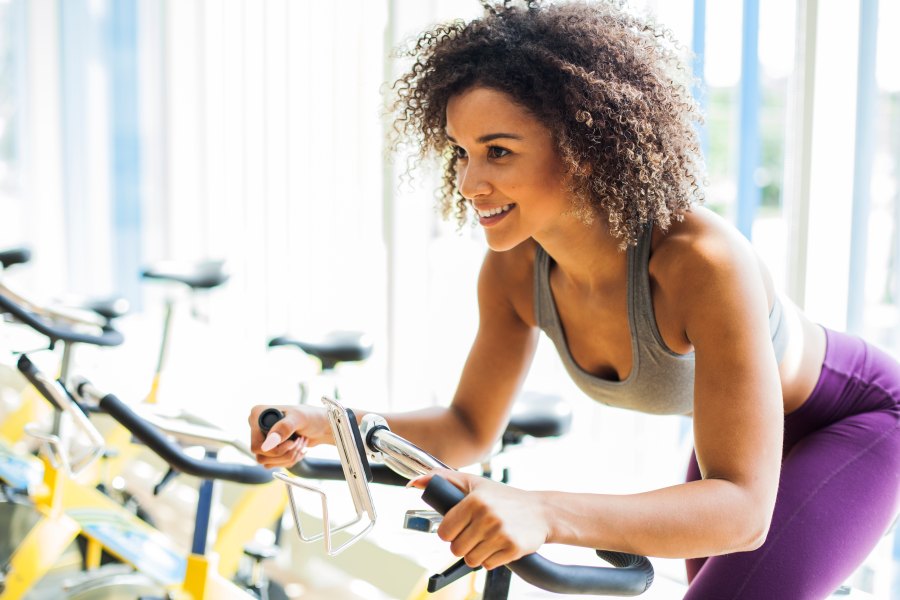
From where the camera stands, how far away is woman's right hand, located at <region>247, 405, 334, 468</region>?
1.35 meters

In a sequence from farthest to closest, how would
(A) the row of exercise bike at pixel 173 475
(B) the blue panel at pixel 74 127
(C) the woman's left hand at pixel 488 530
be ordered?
(B) the blue panel at pixel 74 127
(A) the row of exercise bike at pixel 173 475
(C) the woman's left hand at pixel 488 530

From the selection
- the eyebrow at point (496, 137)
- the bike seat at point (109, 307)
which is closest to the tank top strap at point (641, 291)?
the eyebrow at point (496, 137)

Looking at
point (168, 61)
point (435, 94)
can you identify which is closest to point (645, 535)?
point (435, 94)

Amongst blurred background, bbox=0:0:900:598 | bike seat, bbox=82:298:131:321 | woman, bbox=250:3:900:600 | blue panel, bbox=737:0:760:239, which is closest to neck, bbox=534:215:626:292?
woman, bbox=250:3:900:600

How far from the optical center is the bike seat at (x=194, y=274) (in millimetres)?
2998

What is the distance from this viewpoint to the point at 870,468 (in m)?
1.48

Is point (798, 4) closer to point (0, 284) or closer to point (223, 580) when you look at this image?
point (223, 580)

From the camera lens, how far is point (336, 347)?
7.93ft

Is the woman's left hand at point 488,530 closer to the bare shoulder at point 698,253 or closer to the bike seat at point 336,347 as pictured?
the bare shoulder at point 698,253

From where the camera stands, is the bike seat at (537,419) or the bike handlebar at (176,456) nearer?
the bike handlebar at (176,456)

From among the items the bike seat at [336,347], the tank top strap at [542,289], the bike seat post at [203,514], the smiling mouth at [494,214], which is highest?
the smiling mouth at [494,214]

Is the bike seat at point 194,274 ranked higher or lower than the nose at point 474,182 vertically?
lower

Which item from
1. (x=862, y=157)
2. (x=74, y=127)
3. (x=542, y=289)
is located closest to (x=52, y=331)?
(x=542, y=289)

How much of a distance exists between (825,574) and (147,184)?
13.1 feet
